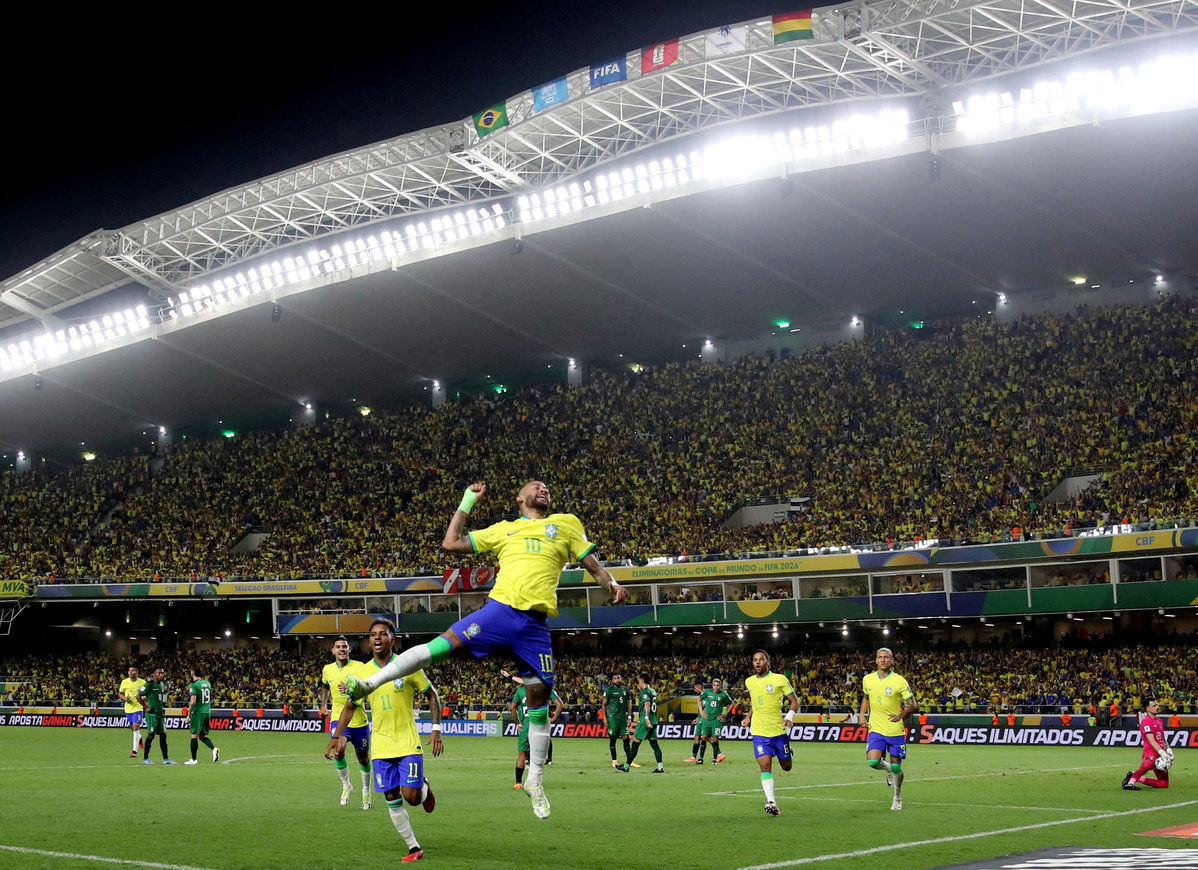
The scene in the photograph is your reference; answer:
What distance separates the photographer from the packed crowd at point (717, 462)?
44281 mm

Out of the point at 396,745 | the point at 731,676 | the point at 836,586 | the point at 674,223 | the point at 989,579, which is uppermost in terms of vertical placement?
the point at 674,223

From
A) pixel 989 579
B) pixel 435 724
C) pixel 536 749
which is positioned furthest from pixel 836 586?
pixel 536 749

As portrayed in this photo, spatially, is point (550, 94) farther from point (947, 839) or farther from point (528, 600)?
point (528, 600)

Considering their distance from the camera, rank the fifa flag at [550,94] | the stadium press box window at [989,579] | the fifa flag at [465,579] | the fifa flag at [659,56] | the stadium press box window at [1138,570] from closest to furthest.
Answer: the fifa flag at [659,56]
the stadium press box window at [1138,570]
the fifa flag at [550,94]
the stadium press box window at [989,579]
the fifa flag at [465,579]

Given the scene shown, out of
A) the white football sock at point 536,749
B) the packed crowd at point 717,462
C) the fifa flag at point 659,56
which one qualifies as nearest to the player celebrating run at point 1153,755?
the white football sock at point 536,749

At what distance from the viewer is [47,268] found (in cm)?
5356

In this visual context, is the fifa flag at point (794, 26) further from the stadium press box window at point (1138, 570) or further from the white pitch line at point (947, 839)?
the white pitch line at point (947, 839)

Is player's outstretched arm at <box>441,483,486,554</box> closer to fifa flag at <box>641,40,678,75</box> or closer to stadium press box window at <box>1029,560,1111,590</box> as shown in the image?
fifa flag at <box>641,40,678,75</box>

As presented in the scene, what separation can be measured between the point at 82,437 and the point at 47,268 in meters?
24.0

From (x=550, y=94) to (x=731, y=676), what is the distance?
22862 millimetres

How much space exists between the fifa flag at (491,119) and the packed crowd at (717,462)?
17.9 m

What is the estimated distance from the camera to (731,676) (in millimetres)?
46219

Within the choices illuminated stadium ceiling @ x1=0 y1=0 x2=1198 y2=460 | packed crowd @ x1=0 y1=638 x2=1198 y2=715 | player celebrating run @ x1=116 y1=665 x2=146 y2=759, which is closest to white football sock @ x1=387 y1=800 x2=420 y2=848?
packed crowd @ x1=0 y1=638 x2=1198 y2=715

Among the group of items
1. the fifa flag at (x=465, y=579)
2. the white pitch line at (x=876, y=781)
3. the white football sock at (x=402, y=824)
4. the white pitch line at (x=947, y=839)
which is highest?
the fifa flag at (x=465, y=579)
